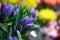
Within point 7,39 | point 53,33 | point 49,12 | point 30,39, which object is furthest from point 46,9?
point 7,39

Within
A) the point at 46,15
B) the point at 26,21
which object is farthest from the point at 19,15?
the point at 46,15

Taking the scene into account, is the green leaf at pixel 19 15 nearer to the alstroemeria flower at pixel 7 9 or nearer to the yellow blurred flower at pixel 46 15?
the alstroemeria flower at pixel 7 9

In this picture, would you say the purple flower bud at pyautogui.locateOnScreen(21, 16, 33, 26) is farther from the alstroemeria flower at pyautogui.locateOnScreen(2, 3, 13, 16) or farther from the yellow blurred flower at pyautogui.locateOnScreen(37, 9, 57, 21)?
the yellow blurred flower at pyautogui.locateOnScreen(37, 9, 57, 21)

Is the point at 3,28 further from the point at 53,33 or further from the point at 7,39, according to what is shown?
the point at 53,33

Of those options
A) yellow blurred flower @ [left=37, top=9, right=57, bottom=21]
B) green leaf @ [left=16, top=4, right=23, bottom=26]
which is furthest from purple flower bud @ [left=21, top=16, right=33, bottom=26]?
yellow blurred flower @ [left=37, top=9, right=57, bottom=21]

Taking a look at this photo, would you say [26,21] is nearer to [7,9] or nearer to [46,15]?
[7,9]

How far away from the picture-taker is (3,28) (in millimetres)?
623

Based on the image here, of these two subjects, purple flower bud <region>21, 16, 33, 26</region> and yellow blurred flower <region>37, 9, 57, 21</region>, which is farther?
yellow blurred flower <region>37, 9, 57, 21</region>

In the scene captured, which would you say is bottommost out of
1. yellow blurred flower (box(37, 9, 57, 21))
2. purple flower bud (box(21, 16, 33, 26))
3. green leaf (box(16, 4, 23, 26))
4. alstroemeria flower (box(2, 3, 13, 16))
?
yellow blurred flower (box(37, 9, 57, 21))

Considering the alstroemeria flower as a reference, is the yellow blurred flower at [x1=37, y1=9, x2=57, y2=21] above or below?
below

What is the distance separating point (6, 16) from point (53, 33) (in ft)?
1.80

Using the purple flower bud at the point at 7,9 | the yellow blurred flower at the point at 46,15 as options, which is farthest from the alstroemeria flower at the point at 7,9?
the yellow blurred flower at the point at 46,15

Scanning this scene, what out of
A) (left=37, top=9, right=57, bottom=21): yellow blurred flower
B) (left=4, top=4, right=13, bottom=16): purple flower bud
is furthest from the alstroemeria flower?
(left=37, top=9, right=57, bottom=21): yellow blurred flower

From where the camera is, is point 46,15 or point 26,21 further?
point 46,15
